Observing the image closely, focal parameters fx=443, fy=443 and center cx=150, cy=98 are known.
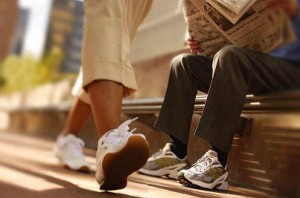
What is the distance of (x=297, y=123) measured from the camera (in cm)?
151

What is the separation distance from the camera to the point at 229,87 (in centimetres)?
161

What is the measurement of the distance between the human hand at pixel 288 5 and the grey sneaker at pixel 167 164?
781mm

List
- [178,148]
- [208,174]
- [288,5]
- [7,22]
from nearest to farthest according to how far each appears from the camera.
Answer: [288,5] < [208,174] < [178,148] < [7,22]

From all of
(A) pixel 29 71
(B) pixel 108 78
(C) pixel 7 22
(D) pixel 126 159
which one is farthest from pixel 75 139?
(C) pixel 7 22

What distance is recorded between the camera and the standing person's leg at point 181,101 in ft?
6.26

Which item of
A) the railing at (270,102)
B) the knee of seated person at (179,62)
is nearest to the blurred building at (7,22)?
the knee of seated person at (179,62)

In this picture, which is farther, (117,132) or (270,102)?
(270,102)

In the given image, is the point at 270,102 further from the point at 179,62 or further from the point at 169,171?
the point at 169,171

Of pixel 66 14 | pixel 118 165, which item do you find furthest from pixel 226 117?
pixel 66 14

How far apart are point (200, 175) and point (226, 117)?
243mm

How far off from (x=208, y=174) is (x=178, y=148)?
353mm

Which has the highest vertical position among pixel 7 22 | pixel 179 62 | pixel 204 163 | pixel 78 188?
pixel 7 22

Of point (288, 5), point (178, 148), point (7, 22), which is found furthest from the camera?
point (7, 22)

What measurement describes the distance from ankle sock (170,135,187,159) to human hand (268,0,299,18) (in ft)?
2.41
